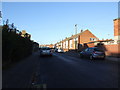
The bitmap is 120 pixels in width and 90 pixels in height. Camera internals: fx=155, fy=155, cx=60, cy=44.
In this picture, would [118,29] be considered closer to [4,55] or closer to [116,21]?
[116,21]

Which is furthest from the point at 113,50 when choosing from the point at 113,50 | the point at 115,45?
the point at 115,45

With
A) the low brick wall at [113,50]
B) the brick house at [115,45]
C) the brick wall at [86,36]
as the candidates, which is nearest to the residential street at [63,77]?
the low brick wall at [113,50]

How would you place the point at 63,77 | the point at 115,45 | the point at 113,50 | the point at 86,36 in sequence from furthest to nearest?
the point at 86,36 < the point at 113,50 < the point at 115,45 < the point at 63,77

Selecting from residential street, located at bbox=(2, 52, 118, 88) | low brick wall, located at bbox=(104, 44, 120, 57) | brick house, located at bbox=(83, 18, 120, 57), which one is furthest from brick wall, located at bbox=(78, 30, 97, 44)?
residential street, located at bbox=(2, 52, 118, 88)

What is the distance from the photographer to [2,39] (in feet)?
35.6

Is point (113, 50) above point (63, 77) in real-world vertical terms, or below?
above

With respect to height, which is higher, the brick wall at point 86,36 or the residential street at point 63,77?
the brick wall at point 86,36

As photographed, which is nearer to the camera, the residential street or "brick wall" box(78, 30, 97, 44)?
the residential street

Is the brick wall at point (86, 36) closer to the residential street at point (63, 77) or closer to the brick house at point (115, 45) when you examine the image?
the brick house at point (115, 45)

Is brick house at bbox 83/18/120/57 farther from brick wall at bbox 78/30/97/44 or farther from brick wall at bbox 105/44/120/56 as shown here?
brick wall at bbox 78/30/97/44

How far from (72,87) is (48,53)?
19984mm

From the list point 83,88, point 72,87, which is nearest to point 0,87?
point 72,87

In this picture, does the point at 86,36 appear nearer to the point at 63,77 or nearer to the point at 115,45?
the point at 115,45

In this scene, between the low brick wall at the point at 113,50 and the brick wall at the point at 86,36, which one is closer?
the low brick wall at the point at 113,50
